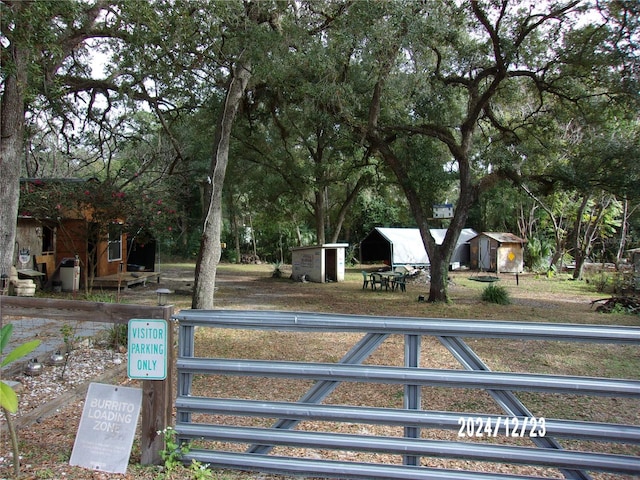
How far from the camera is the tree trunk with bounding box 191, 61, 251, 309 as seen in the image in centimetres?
977

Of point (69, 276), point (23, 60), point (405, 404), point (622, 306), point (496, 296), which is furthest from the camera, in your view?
point (69, 276)

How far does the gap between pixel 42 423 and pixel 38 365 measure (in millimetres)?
1616

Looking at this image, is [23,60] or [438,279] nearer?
[23,60]

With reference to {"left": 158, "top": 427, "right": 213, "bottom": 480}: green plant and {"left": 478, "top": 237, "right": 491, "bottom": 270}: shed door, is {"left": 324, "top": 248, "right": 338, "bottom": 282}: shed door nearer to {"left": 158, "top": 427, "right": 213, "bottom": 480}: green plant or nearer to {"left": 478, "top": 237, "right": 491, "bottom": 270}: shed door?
{"left": 478, "top": 237, "right": 491, "bottom": 270}: shed door

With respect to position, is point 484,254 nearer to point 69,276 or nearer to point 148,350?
point 69,276

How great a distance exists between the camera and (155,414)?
2.88 metres

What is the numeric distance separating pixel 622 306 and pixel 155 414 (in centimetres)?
1393

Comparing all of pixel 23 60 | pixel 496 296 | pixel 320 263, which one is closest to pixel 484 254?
pixel 320 263

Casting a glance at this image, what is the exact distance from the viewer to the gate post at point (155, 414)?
288 centimetres

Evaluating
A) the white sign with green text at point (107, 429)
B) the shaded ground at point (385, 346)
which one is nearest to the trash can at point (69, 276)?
the shaded ground at point (385, 346)

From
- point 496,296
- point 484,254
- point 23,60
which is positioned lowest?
point 496,296

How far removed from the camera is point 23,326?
805cm

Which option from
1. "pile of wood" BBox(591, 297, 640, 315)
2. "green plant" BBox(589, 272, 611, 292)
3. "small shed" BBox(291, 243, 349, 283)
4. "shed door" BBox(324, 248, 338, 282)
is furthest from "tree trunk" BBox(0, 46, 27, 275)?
"green plant" BBox(589, 272, 611, 292)
